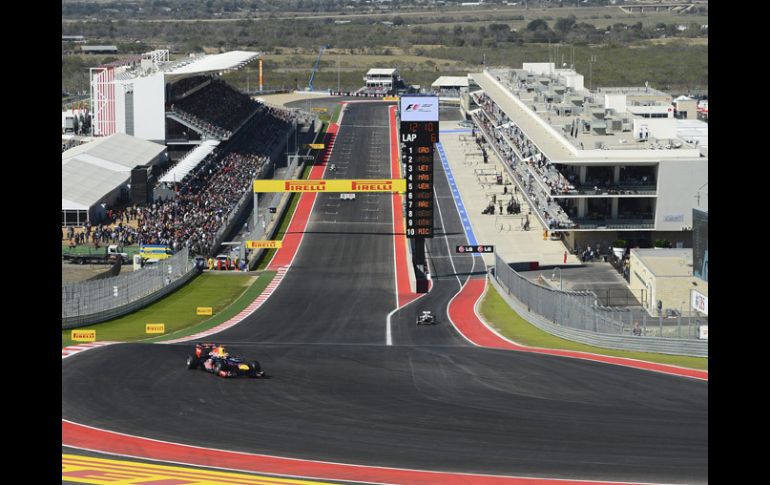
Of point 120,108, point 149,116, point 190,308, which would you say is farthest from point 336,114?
point 190,308

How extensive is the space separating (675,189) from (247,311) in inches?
1164

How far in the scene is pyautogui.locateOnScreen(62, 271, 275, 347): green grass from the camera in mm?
53281

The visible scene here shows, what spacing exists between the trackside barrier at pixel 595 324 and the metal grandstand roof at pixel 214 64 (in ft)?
183

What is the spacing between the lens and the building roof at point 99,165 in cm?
7788

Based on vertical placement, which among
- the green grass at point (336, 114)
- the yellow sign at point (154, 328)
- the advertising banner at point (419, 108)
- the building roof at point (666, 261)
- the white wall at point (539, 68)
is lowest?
the yellow sign at point (154, 328)

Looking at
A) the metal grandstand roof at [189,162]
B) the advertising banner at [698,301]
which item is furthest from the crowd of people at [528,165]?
the metal grandstand roof at [189,162]

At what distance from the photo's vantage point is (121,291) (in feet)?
188

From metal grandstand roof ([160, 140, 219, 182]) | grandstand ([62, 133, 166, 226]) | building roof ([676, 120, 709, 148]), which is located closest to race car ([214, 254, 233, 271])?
grandstand ([62, 133, 166, 226])

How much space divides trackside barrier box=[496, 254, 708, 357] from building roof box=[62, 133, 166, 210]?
30164 millimetres

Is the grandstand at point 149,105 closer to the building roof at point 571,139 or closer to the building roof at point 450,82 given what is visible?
the building roof at point 571,139

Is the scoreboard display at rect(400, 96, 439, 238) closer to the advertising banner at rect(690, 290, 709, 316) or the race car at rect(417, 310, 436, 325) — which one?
the race car at rect(417, 310, 436, 325)

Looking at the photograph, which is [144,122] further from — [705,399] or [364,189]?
[705,399]

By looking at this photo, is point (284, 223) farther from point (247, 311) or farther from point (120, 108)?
point (247, 311)
